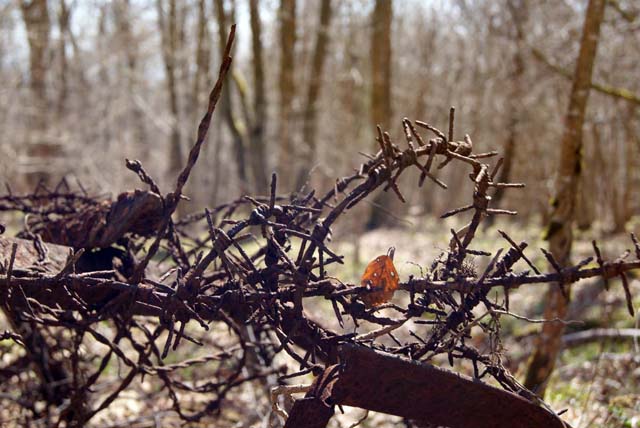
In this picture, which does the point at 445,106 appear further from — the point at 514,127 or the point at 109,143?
the point at 109,143

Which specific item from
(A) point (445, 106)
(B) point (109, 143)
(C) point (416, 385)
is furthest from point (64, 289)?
(A) point (445, 106)

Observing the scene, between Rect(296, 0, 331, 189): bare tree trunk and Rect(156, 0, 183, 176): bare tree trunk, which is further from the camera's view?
Rect(156, 0, 183, 176): bare tree trunk

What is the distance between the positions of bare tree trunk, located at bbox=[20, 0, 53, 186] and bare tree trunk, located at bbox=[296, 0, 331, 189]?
6.48 m

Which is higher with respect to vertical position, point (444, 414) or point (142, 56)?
point (142, 56)

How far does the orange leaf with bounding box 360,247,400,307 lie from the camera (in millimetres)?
1688

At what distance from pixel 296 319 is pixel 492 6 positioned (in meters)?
19.2

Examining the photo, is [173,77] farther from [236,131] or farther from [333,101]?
[333,101]

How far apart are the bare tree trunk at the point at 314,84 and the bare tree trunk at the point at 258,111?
3.56 ft

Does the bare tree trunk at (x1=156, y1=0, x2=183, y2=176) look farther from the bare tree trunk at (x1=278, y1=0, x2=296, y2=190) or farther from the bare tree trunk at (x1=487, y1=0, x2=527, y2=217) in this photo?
the bare tree trunk at (x1=487, y1=0, x2=527, y2=217)

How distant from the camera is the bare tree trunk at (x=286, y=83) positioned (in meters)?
16.0

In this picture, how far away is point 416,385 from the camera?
5.43 feet

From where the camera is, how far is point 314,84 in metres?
17.7

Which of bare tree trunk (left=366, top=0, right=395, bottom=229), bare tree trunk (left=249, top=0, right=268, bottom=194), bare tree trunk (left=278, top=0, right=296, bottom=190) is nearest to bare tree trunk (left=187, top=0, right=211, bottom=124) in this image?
bare tree trunk (left=249, top=0, right=268, bottom=194)

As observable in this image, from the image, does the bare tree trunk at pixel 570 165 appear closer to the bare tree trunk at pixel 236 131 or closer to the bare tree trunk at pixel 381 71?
the bare tree trunk at pixel 381 71
